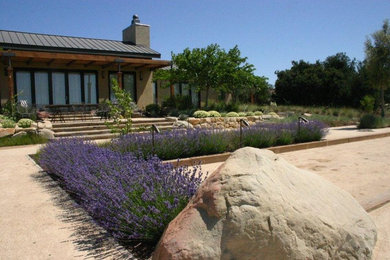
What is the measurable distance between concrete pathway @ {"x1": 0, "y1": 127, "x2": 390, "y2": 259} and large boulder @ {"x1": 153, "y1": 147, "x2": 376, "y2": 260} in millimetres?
789

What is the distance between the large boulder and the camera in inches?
84.9

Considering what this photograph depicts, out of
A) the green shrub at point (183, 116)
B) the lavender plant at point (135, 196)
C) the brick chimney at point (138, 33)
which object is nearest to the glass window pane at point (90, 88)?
the brick chimney at point (138, 33)

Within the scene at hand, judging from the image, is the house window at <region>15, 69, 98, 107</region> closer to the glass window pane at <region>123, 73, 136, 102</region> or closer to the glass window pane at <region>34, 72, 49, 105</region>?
the glass window pane at <region>34, 72, 49, 105</region>

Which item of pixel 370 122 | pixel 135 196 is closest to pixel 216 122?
pixel 370 122

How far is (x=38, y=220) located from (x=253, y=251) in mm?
2686

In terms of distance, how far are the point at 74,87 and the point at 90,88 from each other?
0.83m

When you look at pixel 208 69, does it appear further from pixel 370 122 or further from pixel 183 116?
pixel 370 122

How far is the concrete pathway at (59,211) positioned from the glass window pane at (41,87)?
10119 millimetres

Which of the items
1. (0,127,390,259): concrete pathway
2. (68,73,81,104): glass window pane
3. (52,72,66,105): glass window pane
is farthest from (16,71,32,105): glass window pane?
(0,127,390,259): concrete pathway

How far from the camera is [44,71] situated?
682 inches

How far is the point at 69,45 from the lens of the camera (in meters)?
18.7

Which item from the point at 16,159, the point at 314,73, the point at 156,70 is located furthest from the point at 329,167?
the point at 314,73

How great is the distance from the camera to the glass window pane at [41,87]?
1720 centimetres

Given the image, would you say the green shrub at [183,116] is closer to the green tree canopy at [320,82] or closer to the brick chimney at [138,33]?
the brick chimney at [138,33]
